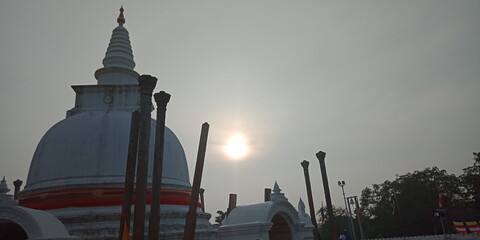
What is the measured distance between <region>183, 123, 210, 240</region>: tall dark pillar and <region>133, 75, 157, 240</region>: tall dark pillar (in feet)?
7.14

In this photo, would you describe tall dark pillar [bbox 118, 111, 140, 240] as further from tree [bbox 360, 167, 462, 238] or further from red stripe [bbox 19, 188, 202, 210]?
tree [bbox 360, 167, 462, 238]

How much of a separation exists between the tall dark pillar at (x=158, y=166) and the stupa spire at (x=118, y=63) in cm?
1267

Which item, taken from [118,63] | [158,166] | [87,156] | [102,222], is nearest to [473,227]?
[158,166]

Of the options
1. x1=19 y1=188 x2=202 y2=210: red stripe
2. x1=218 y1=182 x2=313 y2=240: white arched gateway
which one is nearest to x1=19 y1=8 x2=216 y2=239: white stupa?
x1=19 y1=188 x2=202 y2=210: red stripe

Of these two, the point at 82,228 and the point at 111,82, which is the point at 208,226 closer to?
the point at 82,228

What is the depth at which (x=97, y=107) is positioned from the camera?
75.7 ft

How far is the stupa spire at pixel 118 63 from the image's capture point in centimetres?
2489

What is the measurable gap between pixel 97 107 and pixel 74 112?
1.54 meters

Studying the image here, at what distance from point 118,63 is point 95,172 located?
1003 cm

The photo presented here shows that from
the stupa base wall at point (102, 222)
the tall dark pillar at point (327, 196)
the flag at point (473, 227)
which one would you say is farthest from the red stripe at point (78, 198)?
the flag at point (473, 227)

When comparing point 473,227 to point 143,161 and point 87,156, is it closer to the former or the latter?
point 143,161

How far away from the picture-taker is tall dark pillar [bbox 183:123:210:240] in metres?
13.0

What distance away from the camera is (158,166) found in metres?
12.8

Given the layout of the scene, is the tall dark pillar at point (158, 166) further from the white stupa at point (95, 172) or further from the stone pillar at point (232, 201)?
the stone pillar at point (232, 201)
